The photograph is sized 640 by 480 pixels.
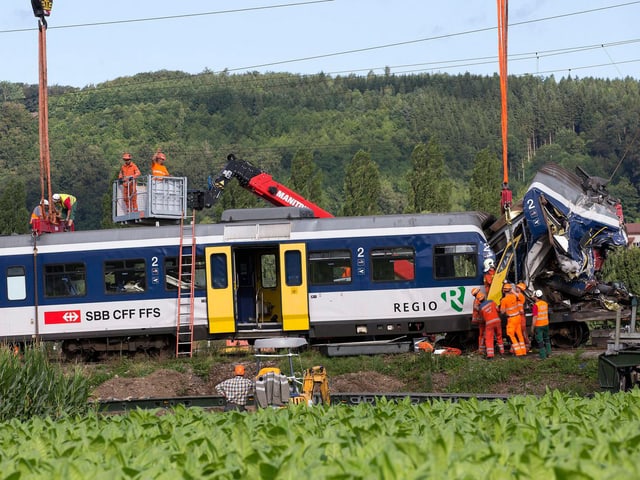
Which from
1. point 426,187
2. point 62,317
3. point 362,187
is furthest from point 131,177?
point 426,187

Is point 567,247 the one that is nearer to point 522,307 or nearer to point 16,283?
point 522,307

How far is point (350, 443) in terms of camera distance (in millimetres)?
6867

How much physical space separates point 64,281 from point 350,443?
63.6 ft

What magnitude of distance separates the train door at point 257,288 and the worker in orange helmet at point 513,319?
180 inches

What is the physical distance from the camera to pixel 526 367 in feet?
69.9

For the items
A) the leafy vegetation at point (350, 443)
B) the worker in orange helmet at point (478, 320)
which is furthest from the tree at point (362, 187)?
the leafy vegetation at point (350, 443)

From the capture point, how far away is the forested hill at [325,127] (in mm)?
124750

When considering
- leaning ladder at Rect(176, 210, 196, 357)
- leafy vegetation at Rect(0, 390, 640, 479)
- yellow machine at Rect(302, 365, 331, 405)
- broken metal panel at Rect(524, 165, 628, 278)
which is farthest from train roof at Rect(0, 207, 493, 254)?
leafy vegetation at Rect(0, 390, 640, 479)

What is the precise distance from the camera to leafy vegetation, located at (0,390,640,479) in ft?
19.3

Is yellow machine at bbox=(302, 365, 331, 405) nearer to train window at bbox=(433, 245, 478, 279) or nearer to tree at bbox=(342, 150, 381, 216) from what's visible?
train window at bbox=(433, 245, 478, 279)

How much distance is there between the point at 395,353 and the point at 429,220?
10.4 feet

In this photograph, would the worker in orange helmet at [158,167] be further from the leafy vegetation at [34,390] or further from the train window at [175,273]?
the leafy vegetation at [34,390]

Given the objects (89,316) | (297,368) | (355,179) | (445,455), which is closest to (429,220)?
(297,368)

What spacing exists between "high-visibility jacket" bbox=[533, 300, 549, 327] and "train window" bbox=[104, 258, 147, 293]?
900 centimetres
